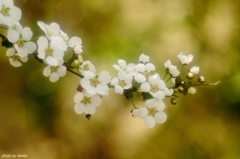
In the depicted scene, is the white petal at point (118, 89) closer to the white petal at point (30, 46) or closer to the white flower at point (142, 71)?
the white flower at point (142, 71)

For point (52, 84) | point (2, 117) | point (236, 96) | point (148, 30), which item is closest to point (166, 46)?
point (148, 30)

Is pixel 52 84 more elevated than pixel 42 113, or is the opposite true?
pixel 52 84

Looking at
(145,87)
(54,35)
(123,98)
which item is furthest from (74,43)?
(123,98)

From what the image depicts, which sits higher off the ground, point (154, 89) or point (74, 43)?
point (74, 43)

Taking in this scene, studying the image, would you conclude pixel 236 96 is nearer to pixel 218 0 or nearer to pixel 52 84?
pixel 218 0

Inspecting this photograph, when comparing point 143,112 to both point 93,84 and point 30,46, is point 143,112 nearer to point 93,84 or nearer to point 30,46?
point 93,84

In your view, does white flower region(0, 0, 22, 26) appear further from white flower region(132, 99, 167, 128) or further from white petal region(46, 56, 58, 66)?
white flower region(132, 99, 167, 128)

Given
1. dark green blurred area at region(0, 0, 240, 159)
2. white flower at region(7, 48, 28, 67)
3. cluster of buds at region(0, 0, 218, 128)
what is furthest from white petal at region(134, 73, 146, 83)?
dark green blurred area at region(0, 0, 240, 159)
